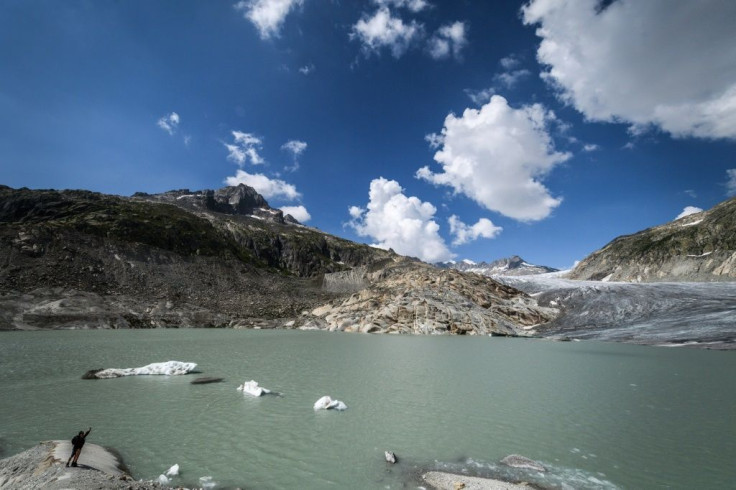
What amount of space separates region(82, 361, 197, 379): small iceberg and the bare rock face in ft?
163

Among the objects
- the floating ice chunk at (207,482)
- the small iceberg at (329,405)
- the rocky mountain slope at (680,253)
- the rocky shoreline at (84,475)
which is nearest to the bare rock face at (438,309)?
the small iceberg at (329,405)

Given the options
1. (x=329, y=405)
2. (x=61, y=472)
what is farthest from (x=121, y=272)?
(x=61, y=472)

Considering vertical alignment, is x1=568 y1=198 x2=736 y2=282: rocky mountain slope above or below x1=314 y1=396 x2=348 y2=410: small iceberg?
above

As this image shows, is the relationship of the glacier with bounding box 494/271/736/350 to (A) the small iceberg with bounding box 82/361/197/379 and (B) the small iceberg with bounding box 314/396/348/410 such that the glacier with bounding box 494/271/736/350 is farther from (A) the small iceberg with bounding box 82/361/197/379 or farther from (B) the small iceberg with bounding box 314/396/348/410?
(A) the small iceberg with bounding box 82/361/197/379

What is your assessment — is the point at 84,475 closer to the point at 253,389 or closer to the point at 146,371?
the point at 253,389

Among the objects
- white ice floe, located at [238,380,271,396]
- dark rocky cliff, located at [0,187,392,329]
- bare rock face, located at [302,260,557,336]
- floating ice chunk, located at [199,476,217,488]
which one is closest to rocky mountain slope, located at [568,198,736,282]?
bare rock face, located at [302,260,557,336]

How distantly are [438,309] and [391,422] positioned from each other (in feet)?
196

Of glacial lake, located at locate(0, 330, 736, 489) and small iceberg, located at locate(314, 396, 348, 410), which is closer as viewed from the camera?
glacial lake, located at locate(0, 330, 736, 489)

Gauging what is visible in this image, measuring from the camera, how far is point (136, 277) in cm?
9206

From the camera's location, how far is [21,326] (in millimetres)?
60844

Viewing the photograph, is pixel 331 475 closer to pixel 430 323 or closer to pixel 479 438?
pixel 479 438

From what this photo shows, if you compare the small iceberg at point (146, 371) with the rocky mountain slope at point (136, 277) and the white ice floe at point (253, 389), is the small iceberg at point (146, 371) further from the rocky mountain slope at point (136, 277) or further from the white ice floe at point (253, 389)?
the rocky mountain slope at point (136, 277)

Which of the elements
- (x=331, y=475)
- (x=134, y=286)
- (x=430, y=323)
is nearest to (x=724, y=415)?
(x=331, y=475)

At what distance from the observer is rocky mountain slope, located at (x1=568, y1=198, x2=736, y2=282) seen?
402 feet
